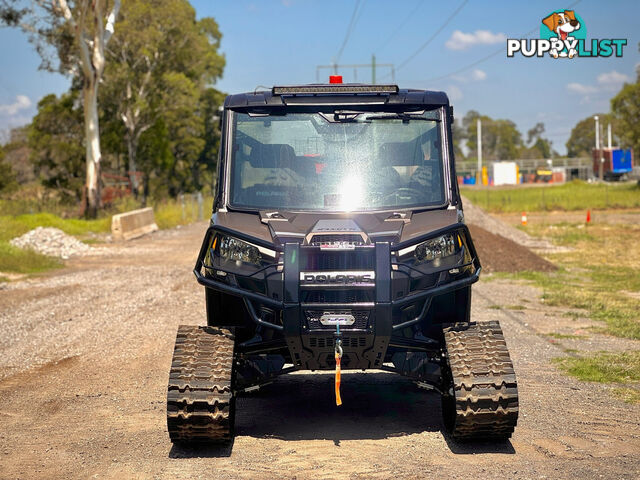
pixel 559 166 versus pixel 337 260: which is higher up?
pixel 559 166

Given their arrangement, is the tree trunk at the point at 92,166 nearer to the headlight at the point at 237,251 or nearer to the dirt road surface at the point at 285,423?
the dirt road surface at the point at 285,423

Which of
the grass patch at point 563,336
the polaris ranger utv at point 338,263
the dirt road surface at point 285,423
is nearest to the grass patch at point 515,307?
Result: the dirt road surface at point 285,423

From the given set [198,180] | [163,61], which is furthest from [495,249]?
[198,180]

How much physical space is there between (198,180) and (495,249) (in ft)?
193

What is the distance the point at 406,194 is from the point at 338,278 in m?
1.33

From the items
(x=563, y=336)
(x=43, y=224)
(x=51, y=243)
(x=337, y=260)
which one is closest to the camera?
(x=337, y=260)

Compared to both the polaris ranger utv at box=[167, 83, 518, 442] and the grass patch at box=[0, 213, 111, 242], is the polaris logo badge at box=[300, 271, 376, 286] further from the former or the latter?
the grass patch at box=[0, 213, 111, 242]

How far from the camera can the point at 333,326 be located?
21.2 feet

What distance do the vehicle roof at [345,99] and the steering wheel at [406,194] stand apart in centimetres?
68

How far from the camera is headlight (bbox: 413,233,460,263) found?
6.66m

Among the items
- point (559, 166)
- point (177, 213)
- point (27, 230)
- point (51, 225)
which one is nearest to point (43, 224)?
point (51, 225)

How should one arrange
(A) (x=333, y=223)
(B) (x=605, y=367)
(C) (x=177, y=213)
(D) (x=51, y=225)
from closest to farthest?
(A) (x=333, y=223)
(B) (x=605, y=367)
(D) (x=51, y=225)
(C) (x=177, y=213)

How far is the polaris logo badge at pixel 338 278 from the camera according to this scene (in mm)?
6434

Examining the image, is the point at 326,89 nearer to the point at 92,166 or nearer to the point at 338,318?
the point at 338,318
